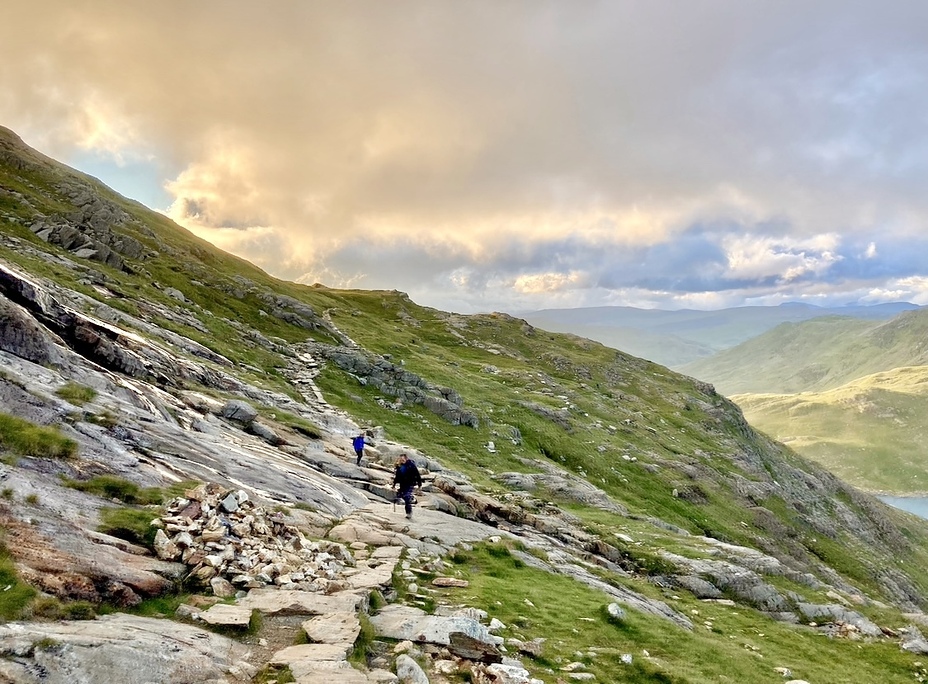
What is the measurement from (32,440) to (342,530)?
13017 mm

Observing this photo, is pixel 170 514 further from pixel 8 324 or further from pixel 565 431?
pixel 565 431

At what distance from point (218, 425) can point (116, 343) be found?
10.6 m

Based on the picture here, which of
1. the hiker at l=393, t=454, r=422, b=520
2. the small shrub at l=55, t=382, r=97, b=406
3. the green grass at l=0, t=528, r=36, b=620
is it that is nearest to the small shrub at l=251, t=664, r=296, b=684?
the green grass at l=0, t=528, r=36, b=620

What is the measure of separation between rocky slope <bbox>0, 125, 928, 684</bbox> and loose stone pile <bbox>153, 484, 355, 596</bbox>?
0.32 ft

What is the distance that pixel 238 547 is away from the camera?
16.8 metres

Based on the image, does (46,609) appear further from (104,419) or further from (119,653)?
(104,419)

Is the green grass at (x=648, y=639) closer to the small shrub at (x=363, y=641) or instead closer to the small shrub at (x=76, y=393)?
the small shrub at (x=363, y=641)

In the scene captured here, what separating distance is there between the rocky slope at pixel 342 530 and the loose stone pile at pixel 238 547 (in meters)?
0.10

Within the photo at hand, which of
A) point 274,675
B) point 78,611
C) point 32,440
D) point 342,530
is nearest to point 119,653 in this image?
point 78,611

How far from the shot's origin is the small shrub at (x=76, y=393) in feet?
74.2

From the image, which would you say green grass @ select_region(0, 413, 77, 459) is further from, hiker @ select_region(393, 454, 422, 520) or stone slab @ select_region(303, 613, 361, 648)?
hiker @ select_region(393, 454, 422, 520)

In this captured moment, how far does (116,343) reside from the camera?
36219 millimetres

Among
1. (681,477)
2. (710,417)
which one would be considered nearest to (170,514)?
(681,477)

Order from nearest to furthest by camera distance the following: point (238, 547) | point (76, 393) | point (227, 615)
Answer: point (227, 615), point (238, 547), point (76, 393)
